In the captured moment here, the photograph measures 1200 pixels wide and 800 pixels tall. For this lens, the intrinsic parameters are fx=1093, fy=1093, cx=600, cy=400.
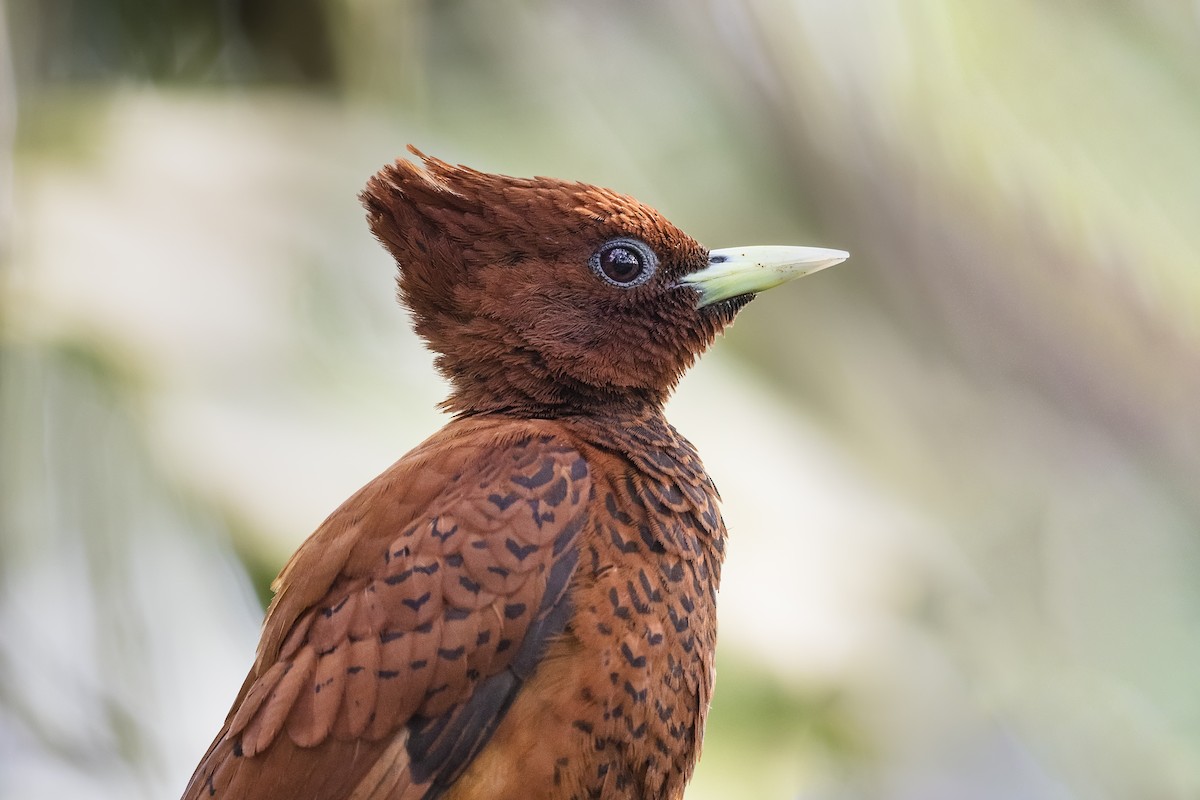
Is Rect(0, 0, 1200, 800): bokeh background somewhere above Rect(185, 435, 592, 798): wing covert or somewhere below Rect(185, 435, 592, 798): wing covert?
above

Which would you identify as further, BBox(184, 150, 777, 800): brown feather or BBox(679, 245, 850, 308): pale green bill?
BBox(679, 245, 850, 308): pale green bill

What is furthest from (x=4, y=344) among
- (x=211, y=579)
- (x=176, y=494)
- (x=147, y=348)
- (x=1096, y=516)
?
(x=1096, y=516)

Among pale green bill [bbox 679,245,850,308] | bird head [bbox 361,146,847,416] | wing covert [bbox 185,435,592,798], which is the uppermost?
pale green bill [bbox 679,245,850,308]

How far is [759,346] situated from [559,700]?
8.08 ft

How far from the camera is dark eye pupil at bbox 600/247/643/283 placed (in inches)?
94.7

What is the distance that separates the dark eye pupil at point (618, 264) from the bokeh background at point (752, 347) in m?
1.37

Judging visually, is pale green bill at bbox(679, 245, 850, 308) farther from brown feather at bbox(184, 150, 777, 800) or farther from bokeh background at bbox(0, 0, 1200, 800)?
bokeh background at bbox(0, 0, 1200, 800)

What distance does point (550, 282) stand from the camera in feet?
7.79

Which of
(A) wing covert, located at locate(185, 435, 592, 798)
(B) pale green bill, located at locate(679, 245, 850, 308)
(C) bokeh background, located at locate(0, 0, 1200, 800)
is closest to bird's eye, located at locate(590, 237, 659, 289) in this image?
(B) pale green bill, located at locate(679, 245, 850, 308)

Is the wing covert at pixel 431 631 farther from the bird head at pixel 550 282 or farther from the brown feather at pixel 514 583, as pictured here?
the bird head at pixel 550 282

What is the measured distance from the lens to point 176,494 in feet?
11.6

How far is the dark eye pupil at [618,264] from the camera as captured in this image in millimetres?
2404

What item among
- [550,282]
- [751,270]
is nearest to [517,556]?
[550,282]

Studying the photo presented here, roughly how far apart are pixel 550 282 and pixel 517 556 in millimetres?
658
